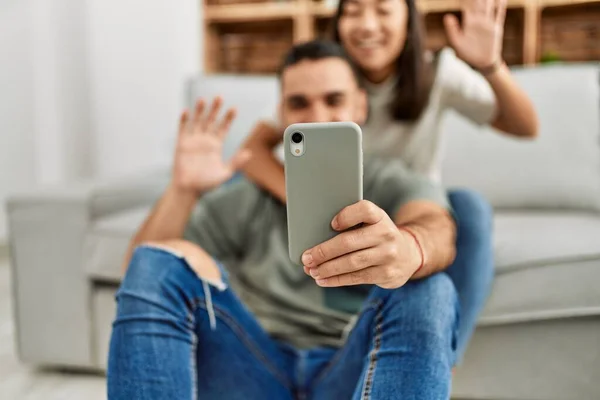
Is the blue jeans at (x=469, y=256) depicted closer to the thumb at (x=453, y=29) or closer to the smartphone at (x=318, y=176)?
Result: the thumb at (x=453, y=29)

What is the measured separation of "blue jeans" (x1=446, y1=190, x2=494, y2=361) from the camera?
956 mm

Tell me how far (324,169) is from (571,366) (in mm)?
780

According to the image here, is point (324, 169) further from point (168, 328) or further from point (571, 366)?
point (571, 366)

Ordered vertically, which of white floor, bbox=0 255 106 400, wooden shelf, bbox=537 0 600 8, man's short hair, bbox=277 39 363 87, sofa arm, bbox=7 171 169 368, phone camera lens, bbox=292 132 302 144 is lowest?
white floor, bbox=0 255 106 400

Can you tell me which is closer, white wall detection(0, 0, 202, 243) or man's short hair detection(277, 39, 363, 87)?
man's short hair detection(277, 39, 363, 87)

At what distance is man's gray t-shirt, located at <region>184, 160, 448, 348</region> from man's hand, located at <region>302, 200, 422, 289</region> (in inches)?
10.2

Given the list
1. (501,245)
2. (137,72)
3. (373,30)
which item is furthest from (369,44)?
(137,72)

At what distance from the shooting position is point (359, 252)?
2.09ft

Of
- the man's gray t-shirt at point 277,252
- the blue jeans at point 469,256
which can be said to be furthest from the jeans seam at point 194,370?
the blue jeans at point 469,256

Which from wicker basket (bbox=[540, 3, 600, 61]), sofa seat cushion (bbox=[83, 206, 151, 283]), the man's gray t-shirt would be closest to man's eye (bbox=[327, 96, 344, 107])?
the man's gray t-shirt

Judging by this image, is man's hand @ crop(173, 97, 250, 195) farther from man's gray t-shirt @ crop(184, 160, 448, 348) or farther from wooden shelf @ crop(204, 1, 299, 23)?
wooden shelf @ crop(204, 1, 299, 23)

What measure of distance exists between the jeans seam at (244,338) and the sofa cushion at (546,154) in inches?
32.4

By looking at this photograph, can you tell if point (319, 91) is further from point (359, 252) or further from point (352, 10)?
point (359, 252)

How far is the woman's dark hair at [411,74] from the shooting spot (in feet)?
3.77
